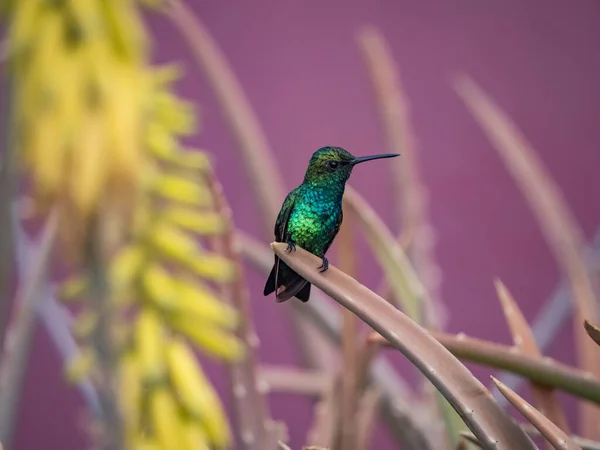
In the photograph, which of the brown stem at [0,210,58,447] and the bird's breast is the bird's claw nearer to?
the bird's breast

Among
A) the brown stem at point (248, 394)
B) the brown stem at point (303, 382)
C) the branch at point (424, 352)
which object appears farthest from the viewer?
the brown stem at point (303, 382)

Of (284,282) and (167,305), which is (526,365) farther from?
(167,305)

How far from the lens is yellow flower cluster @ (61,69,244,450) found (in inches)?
11.8

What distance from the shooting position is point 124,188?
32cm

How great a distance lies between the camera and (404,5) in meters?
0.48

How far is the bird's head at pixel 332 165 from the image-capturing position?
0.13m

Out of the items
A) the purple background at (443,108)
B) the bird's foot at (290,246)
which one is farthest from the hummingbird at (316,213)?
the purple background at (443,108)

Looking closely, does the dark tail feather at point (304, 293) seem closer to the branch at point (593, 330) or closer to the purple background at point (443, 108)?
the branch at point (593, 330)

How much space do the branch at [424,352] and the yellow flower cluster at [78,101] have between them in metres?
0.21

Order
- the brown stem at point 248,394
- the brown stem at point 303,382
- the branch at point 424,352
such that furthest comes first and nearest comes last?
the brown stem at point 303,382 → the brown stem at point 248,394 → the branch at point 424,352

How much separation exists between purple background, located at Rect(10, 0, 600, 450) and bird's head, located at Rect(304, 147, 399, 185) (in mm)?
289

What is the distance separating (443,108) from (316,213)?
1.38 feet

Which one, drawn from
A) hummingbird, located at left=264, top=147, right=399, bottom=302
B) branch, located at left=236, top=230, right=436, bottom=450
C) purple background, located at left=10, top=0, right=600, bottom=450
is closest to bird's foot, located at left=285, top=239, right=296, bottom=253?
hummingbird, located at left=264, top=147, right=399, bottom=302

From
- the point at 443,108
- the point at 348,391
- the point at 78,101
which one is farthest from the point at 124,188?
the point at 443,108
